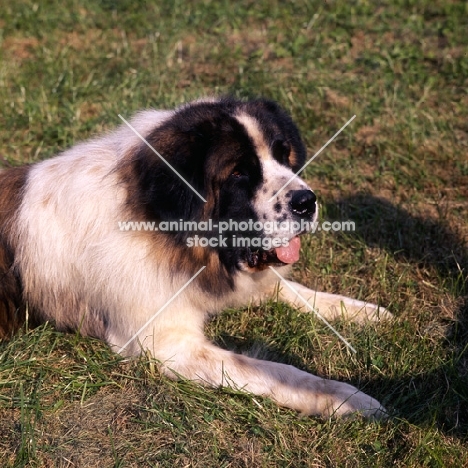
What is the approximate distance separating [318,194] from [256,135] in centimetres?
173

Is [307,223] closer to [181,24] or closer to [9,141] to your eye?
[9,141]

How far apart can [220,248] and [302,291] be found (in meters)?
0.85

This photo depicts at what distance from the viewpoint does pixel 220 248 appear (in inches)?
141

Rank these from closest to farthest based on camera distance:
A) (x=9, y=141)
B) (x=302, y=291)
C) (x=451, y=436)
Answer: (x=451, y=436)
(x=302, y=291)
(x=9, y=141)

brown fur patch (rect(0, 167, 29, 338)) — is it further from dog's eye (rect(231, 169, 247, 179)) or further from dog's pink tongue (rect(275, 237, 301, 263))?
dog's pink tongue (rect(275, 237, 301, 263))

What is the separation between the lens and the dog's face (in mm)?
3424

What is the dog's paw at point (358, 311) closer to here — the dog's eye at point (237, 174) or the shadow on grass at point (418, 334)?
the shadow on grass at point (418, 334)

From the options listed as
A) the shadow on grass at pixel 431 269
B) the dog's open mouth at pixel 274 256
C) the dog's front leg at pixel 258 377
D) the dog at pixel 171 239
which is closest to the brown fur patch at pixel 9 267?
the dog at pixel 171 239

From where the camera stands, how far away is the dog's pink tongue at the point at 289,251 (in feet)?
12.2

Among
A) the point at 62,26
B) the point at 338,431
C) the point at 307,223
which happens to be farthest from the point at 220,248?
the point at 62,26

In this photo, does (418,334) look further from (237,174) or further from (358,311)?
(237,174)

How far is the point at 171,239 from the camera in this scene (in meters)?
3.57

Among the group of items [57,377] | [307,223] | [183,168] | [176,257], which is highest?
[183,168]

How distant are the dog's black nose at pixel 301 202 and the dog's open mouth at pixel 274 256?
7.7 inches
